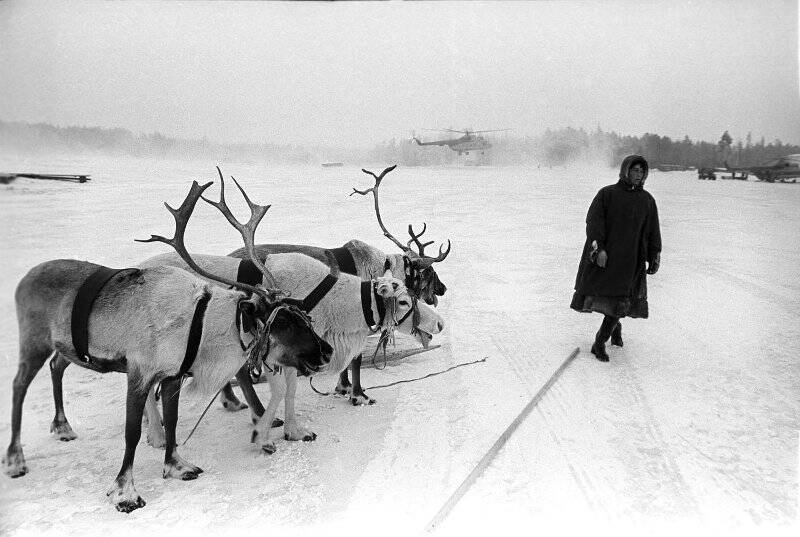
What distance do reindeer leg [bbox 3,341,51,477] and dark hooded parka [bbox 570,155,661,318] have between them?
3.53 m

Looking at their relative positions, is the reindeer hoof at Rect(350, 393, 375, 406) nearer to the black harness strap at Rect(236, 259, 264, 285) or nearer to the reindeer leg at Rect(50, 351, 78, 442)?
the black harness strap at Rect(236, 259, 264, 285)

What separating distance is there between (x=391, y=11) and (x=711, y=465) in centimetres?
268

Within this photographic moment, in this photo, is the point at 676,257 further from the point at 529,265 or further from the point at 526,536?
the point at 526,536

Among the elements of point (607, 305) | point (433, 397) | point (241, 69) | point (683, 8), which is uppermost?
point (683, 8)

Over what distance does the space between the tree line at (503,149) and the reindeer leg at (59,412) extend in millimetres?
1110

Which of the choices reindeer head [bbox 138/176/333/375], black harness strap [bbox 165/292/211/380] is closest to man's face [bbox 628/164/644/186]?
reindeer head [bbox 138/176/333/375]

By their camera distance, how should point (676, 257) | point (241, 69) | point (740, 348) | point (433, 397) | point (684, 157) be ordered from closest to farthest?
point (241, 69) < point (433, 397) < point (740, 348) < point (684, 157) < point (676, 257)

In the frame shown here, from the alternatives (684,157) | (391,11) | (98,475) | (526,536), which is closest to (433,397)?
(526,536)

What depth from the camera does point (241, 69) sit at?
3.18 meters

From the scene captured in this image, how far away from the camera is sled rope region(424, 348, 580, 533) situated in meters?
2.12

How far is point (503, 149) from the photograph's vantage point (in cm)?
533

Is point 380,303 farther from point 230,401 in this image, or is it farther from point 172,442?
point 172,442

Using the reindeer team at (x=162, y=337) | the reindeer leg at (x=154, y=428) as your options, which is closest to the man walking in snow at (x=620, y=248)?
the reindeer team at (x=162, y=337)

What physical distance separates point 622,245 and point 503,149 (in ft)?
5.70
